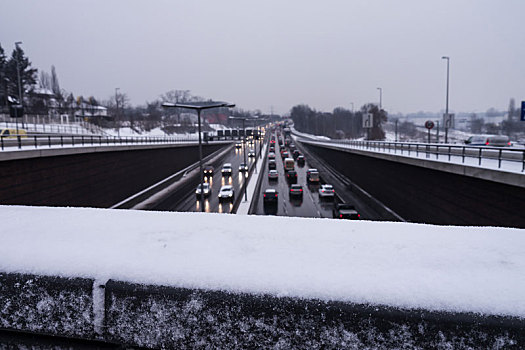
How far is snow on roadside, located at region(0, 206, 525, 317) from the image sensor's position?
1529 mm

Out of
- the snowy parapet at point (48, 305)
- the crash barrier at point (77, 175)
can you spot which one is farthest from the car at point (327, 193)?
the snowy parapet at point (48, 305)

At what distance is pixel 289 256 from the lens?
2004 mm

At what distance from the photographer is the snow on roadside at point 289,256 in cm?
153

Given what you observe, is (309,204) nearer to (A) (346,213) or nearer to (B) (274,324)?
(A) (346,213)

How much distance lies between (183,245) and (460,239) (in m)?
2.13

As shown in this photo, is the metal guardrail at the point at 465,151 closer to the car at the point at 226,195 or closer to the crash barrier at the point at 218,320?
the crash barrier at the point at 218,320

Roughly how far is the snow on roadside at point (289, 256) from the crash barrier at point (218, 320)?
0.18 ft

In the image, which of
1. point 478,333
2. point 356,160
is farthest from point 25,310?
point 356,160

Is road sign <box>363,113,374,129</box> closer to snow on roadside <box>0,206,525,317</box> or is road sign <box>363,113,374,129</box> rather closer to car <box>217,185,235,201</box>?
car <box>217,185,235,201</box>

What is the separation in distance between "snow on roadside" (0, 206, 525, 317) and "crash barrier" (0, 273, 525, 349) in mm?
55

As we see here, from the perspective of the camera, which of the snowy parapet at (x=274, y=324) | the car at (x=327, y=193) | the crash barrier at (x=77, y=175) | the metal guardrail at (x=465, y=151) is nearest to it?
the snowy parapet at (x=274, y=324)

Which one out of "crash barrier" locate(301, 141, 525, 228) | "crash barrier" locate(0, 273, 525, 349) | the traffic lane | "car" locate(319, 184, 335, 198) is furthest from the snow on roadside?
"car" locate(319, 184, 335, 198)

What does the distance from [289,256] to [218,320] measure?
68cm

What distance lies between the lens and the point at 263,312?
146cm
